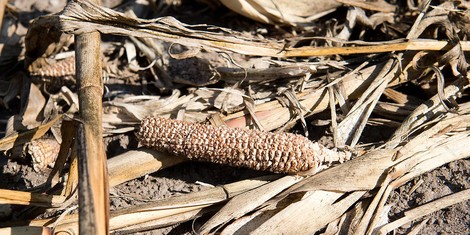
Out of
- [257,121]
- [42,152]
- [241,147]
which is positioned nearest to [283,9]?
[257,121]

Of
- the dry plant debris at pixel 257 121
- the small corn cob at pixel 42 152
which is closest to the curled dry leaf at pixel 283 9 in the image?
the dry plant debris at pixel 257 121

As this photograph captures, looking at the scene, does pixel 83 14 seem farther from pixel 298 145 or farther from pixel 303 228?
pixel 303 228

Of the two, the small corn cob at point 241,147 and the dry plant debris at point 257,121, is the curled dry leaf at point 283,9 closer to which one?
the dry plant debris at point 257,121

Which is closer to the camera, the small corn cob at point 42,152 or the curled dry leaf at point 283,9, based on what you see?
the small corn cob at point 42,152

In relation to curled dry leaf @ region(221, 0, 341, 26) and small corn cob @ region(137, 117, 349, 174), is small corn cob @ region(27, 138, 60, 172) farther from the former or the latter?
curled dry leaf @ region(221, 0, 341, 26)

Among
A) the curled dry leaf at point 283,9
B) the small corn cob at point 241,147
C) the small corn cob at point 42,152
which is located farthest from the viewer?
the curled dry leaf at point 283,9

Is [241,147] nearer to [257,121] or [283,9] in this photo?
[257,121]
